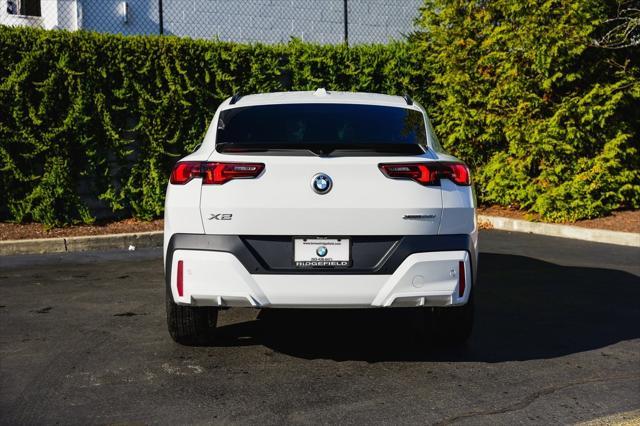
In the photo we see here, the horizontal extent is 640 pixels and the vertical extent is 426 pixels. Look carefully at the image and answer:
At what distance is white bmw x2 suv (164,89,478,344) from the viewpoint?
15.3 ft

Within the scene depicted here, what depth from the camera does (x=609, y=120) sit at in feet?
42.0

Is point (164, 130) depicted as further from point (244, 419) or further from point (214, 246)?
point (244, 419)

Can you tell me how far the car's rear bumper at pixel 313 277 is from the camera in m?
4.64

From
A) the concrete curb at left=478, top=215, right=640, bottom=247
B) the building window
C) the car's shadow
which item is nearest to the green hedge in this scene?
the concrete curb at left=478, top=215, right=640, bottom=247

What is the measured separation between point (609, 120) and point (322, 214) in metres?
9.41

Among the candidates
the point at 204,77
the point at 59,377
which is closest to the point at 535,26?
the point at 204,77

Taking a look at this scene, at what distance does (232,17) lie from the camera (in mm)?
22828

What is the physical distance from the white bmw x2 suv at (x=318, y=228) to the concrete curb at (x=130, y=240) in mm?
6118

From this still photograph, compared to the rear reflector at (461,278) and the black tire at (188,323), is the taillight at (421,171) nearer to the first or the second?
the rear reflector at (461,278)

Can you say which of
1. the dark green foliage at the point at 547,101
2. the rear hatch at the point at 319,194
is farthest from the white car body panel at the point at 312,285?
the dark green foliage at the point at 547,101

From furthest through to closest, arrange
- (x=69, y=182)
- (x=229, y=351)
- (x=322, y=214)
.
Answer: (x=69, y=182) < (x=229, y=351) < (x=322, y=214)

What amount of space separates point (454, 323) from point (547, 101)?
8651 millimetres

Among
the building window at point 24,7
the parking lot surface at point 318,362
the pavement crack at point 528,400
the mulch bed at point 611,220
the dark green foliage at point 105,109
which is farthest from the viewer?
the building window at point 24,7

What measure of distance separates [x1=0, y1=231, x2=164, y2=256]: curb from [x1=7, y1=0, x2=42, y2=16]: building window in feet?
42.7
